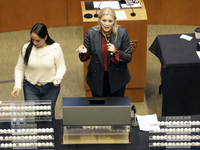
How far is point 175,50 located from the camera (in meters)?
4.99

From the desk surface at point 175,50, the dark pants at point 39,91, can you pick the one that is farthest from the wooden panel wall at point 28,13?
the dark pants at point 39,91

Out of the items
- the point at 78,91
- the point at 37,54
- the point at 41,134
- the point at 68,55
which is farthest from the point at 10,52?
the point at 41,134

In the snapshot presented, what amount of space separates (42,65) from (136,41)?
1.91 m

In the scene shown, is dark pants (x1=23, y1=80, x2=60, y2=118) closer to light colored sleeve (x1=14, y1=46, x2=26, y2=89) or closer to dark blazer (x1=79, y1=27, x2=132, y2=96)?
light colored sleeve (x1=14, y1=46, x2=26, y2=89)

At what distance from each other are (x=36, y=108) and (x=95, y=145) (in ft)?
1.92

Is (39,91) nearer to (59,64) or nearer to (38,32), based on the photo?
(59,64)

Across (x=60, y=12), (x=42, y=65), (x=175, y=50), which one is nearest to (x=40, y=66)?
(x=42, y=65)

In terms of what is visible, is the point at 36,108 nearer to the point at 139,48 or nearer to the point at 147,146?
the point at 147,146

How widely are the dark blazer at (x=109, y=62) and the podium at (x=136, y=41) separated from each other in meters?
1.22

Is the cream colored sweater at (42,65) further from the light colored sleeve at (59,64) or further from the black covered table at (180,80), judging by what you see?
the black covered table at (180,80)

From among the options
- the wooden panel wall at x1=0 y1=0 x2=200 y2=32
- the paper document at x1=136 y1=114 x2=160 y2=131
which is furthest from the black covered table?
the wooden panel wall at x1=0 y1=0 x2=200 y2=32

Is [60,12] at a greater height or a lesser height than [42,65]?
greater

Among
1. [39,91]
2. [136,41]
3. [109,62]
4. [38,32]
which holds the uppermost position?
[136,41]

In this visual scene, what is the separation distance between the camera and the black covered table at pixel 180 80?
4668mm
